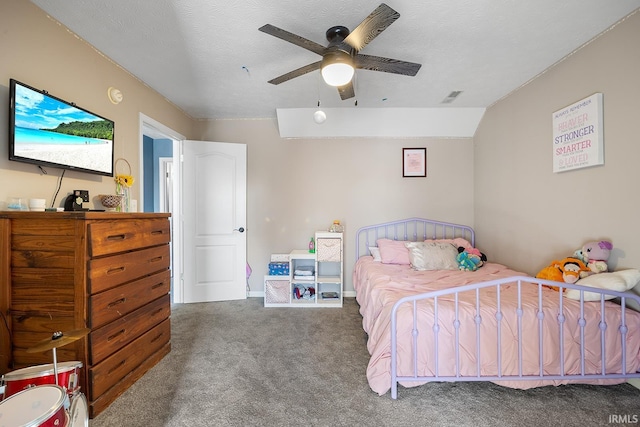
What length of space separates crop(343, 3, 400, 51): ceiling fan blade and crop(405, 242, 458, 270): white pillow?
2.22 metres

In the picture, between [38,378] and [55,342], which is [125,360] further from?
[55,342]

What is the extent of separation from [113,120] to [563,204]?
417 cm

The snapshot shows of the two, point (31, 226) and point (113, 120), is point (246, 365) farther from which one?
point (113, 120)

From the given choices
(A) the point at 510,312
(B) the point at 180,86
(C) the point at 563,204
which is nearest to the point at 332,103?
(B) the point at 180,86

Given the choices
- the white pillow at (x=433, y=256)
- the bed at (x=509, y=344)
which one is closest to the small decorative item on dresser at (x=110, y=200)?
the bed at (x=509, y=344)

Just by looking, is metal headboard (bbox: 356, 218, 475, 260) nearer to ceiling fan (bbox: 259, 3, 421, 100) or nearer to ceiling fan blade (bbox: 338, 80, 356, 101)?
ceiling fan blade (bbox: 338, 80, 356, 101)

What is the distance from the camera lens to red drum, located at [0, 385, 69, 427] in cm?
85

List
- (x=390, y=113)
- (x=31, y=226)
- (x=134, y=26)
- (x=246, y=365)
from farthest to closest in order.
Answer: (x=390, y=113) → (x=246, y=365) → (x=134, y=26) → (x=31, y=226)

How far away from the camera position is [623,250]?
6.34 feet

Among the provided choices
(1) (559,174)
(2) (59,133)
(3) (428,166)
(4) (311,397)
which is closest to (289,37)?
(2) (59,133)

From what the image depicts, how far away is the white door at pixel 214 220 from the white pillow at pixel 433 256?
7.40ft

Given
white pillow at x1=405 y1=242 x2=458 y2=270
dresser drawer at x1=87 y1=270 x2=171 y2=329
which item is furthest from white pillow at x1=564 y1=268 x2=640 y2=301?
dresser drawer at x1=87 y1=270 x2=171 y2=329

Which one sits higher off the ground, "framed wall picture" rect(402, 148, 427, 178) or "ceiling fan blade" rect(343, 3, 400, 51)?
"ceiling fan blade" rect(343, 3, 400, 51)

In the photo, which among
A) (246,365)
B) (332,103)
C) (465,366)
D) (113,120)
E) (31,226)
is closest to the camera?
(31,226)
